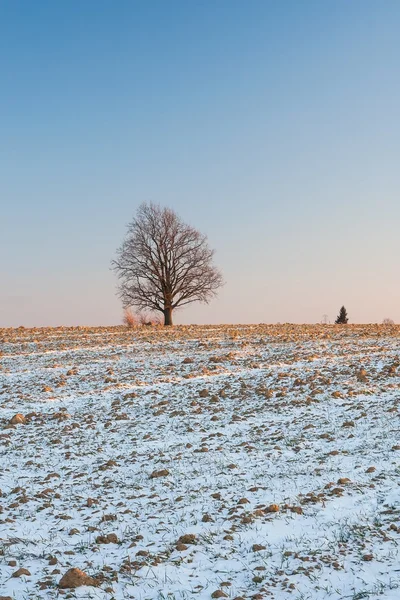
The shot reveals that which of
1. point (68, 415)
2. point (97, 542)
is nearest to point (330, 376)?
point (68, 415)

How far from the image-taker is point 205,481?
8516mm

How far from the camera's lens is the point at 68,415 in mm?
13117

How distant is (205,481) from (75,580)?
326cm

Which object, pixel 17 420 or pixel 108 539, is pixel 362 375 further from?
pixel 108 539

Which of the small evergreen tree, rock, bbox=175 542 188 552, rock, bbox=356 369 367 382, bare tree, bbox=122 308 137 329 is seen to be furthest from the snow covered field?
the small evergreen tree

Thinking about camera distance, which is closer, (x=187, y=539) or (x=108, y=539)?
(x=187, y=539)

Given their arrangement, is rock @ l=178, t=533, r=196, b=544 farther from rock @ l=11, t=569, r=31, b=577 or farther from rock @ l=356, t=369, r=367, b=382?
rock @ l=356, t=369, r=367, b=382

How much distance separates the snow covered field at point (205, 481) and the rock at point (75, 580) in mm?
75

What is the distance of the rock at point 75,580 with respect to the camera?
558cm

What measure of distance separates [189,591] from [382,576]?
208 cm

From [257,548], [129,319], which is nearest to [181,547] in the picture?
[257,548]

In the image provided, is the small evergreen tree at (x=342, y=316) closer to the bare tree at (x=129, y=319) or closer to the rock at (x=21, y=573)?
the bare tree at (x=129, y=319)

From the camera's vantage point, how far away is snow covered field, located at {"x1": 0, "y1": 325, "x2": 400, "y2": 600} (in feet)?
18.9

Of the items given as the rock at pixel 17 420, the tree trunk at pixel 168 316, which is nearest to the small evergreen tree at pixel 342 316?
the tree trunk at pixel 168 316
